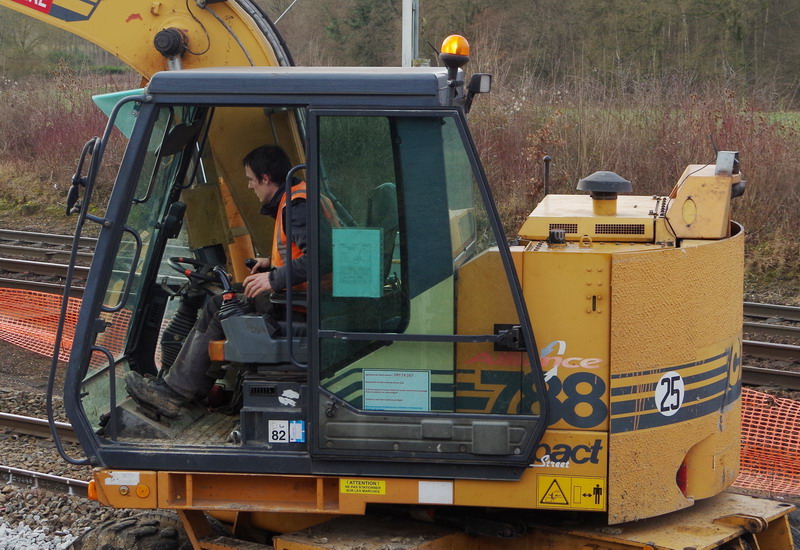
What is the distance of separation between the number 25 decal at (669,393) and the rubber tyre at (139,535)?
7.43ft

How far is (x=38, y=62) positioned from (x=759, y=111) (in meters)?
16.0

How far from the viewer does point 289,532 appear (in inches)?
176

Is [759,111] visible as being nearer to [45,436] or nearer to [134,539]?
[45,436]

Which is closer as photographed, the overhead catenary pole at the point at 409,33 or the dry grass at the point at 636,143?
the overhead catenary pole at the point at 409,33

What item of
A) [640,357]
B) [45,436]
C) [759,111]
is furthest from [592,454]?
[759,111]

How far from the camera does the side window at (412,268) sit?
3.73 meters

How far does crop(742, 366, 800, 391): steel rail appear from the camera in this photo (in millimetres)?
8742

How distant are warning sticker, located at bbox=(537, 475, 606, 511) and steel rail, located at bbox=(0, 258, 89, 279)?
9285mm

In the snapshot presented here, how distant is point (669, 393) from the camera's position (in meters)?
3.87

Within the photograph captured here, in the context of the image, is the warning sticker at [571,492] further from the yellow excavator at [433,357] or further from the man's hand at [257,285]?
the man's hand at [257,285]

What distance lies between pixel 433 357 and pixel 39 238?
38.4ft

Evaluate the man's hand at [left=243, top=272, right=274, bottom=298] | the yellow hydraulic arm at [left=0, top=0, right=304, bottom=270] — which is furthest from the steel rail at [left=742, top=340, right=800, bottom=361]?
the man's hand at [left=243, top=272, right=274, bottom=298]

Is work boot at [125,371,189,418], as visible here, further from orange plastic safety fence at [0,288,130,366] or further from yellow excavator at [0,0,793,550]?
orange plastic safety fence at [0,288,130,366]

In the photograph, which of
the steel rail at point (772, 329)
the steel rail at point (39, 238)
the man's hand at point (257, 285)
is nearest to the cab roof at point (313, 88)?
the man's hand at point (257, 285)
